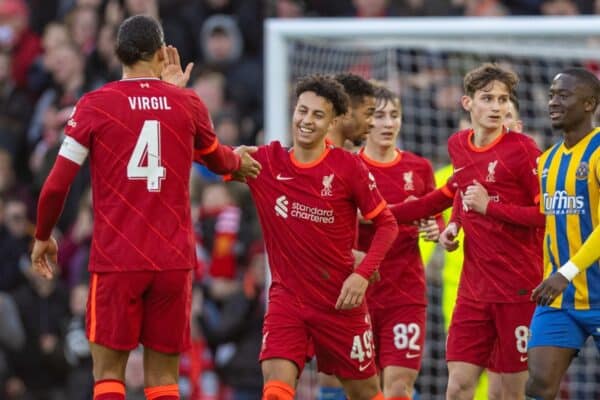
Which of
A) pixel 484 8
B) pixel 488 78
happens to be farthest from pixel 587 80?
pixel 484 8

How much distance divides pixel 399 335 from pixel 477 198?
3.67 feet

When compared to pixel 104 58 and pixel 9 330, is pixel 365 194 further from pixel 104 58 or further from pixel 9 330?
pixel 104 58

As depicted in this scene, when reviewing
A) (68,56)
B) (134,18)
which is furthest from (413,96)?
(134,18)

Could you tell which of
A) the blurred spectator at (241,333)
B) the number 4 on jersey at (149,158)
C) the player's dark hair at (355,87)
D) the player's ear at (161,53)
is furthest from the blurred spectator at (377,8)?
the number 4 on jersey at (149,158)

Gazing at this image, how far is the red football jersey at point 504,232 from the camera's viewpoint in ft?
27.3

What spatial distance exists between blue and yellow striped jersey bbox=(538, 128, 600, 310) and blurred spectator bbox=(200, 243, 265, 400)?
5126mm

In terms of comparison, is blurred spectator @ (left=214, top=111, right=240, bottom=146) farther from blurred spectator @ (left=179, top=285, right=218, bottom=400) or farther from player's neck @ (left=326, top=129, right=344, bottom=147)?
player's neck @ (left=326, top=129, right=344, bottom=147)

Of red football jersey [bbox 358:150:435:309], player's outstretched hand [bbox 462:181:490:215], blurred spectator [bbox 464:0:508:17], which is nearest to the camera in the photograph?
player's outstretched hand [bbox 462:181:490:215]

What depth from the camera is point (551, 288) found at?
7.23m

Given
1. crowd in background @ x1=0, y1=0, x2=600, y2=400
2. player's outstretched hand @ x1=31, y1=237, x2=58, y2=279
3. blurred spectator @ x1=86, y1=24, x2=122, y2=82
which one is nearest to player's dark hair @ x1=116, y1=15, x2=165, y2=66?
player's outstretched hand @ x1=31, y1=237, x2=58, y2=279

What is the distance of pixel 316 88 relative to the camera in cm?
806

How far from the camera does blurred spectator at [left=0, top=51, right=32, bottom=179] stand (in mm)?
14273

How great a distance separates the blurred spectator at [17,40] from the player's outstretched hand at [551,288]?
8723mm

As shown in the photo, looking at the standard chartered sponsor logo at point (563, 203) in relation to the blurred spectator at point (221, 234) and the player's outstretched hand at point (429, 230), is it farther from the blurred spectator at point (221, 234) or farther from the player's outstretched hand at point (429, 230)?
the blurred spectator at point (221, 234)
